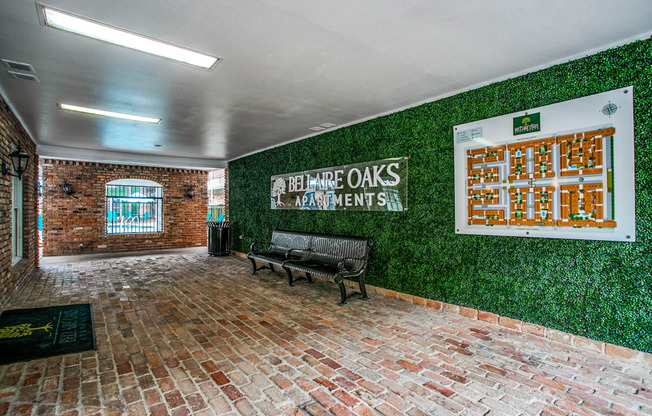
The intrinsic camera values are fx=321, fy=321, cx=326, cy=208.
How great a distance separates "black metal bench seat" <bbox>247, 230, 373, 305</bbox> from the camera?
450 cm

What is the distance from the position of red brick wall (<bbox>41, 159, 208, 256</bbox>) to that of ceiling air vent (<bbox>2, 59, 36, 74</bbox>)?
707 centimetres

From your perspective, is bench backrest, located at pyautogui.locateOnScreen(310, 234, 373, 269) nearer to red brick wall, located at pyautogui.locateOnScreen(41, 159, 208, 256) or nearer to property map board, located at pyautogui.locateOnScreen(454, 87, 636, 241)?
property map board, located at pyautogui.locateOnScreen(454, 87, 636, 241)

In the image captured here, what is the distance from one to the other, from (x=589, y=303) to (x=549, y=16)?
2.50 meters

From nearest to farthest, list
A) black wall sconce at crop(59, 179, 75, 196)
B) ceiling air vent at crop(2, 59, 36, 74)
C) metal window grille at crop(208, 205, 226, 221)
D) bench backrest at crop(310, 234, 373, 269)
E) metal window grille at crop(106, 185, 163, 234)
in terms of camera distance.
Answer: ceiling air vent at crop(2, 59, 36, 74)
bench backrest at crop(310, 234, 373, 269)
black wall sconce at crop(59, 179, 75, 196)
metal window grille at crop(106, 185, 163, 234)
metal window grille at crop(208, 205, 226, 221)

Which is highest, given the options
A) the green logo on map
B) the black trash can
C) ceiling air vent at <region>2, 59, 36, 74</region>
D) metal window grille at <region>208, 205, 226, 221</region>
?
ceiling air vent at <region>2, 59, 36, 74</region>

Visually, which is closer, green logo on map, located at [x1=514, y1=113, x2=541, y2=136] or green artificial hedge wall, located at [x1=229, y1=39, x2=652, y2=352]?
green artificial hedge wall, located at [x1=229, y1=39, x2=652, y2=352]

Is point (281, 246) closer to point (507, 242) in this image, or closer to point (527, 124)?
point (507, 242)

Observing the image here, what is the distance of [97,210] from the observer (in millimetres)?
9508

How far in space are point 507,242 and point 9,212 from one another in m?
6.85

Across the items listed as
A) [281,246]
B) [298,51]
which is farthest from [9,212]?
[298,51]

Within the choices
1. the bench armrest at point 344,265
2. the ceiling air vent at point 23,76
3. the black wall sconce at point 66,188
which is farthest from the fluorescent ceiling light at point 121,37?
the black wall sconce at point 66,188

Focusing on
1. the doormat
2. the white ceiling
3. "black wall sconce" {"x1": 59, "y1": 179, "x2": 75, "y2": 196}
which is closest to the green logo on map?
the white ceiling

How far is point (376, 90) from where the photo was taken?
13.0 feet

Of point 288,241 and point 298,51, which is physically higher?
point 298,51
